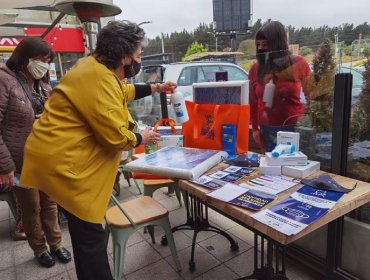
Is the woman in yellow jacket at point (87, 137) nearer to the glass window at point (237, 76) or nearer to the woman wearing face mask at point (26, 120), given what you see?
the woman wearing face mask at point (26, 120)

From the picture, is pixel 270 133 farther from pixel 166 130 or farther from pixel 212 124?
pixel 166 130

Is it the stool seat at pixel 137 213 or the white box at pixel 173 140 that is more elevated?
the white box at pixel 173 140

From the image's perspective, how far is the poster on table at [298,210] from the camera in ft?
3.31

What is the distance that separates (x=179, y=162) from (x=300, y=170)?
23.6 inches

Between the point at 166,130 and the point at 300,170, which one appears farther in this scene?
the point at 166,130

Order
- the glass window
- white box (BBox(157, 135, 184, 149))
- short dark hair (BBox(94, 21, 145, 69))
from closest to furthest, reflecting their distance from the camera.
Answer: short dark hair (BBox(94, 21, 145, 69)), white box (BBox(157, 135, 184, 149)), the glass window

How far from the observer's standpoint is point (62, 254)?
220 cm

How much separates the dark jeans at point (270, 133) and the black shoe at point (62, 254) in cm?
164

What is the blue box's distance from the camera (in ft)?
5.57

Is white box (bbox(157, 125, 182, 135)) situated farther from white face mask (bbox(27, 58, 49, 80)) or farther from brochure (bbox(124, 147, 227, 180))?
white face mask (bbox(27, 58, 49, 80))

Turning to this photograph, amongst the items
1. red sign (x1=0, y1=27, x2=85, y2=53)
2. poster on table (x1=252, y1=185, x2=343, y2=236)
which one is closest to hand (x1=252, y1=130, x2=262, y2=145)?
poster on table (x1=252, y1=185, x2=343, y2=236)

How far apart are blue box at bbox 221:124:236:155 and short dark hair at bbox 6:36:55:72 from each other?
48.8 inches

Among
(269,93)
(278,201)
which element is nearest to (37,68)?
(269,93)

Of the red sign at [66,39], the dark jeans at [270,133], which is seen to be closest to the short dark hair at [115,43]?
the dark jeans at [270,133]
